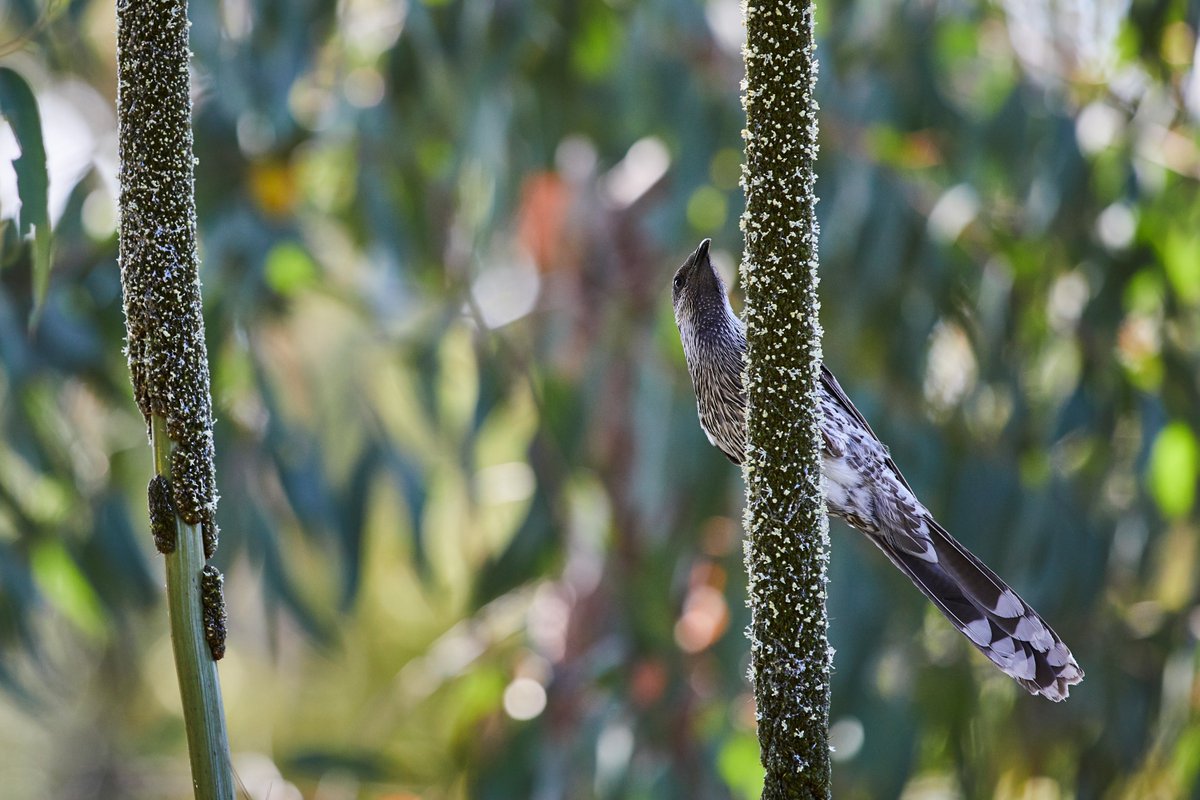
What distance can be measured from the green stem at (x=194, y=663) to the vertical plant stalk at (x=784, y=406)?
13.2 inches

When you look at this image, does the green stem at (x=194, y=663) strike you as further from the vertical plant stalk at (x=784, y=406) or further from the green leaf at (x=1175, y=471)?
the green leaf at (x=1175, y=471)

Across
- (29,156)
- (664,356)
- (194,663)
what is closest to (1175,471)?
(664,356)

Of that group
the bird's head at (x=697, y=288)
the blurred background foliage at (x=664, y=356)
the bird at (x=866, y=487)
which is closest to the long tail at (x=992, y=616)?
the bird at (x=866, y=487)

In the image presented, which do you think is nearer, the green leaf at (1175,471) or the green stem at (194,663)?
the green stem at (194,663)

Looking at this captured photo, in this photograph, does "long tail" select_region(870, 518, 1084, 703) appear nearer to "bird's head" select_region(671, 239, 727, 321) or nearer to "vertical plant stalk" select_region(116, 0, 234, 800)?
"bird's head" select_region(671, 239, 727, 321)

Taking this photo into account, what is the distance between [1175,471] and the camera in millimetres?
3729

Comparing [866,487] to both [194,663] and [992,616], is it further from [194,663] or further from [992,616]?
[194,663]

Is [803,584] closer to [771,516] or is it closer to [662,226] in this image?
[771,516]

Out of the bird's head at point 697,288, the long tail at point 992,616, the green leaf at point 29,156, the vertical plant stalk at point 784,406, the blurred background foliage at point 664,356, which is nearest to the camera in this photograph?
the vertical plant stalk at point 784,406

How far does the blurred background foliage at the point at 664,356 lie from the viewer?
3.71 m

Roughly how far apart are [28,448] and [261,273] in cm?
76

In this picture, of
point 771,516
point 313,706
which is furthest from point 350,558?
point 313,706

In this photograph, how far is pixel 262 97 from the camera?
380 centimetres

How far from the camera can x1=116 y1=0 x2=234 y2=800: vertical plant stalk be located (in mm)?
868
